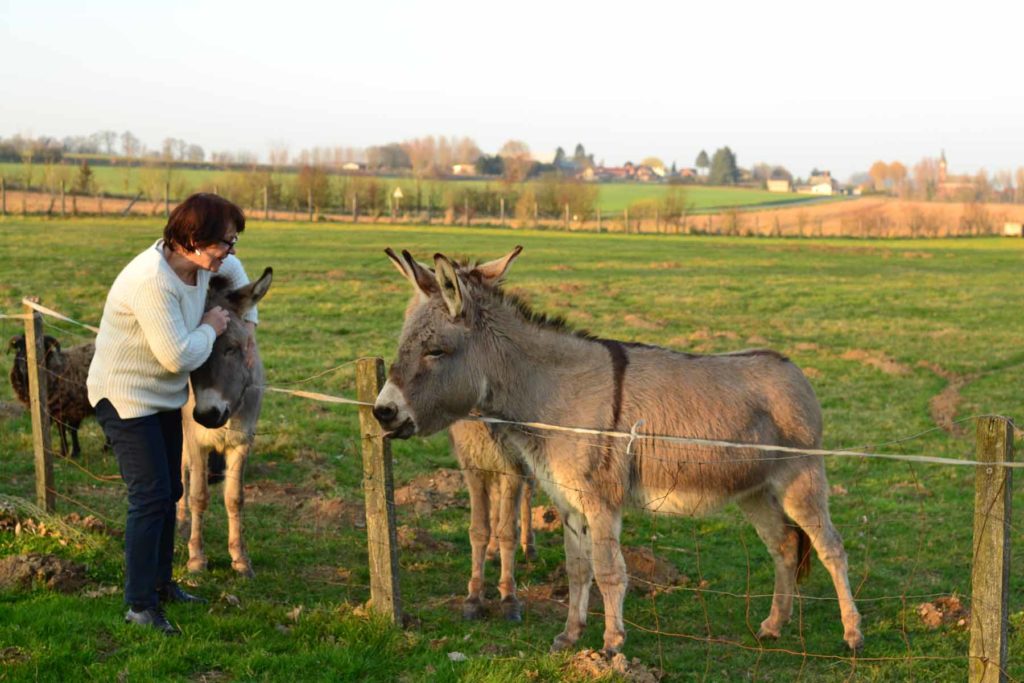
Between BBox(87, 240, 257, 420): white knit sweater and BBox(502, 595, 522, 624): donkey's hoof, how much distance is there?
2.81m

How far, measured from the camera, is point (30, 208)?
5128 cm

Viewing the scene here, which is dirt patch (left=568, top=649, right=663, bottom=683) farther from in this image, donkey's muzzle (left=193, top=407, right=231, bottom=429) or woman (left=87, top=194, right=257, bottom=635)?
donkey's muzzle (left=193, top=407, right=231, bottom=429)

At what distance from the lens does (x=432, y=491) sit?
978 cm

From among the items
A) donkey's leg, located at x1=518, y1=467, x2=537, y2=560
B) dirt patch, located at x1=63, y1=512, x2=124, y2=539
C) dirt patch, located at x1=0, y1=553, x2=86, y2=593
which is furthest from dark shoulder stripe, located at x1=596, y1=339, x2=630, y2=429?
dirt patch, located at x1=63, y1=512, x2=124, y2=539

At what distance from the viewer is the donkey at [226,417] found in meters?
6.21

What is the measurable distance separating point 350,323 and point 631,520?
12416 mm

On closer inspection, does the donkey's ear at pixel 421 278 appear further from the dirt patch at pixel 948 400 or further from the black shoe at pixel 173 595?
the dirt patch at pixel 948 400

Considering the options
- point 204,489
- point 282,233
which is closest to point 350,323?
point 204,489

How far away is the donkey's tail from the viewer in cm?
664

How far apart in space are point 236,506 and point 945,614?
5.29 metres

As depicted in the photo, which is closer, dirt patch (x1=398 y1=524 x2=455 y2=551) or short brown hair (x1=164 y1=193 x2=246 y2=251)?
short brown hair (x1=164 y1=193 x2=246 y2=251)

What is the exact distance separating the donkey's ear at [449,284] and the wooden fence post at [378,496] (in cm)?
75

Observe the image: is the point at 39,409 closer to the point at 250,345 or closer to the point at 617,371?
the point at 250,345

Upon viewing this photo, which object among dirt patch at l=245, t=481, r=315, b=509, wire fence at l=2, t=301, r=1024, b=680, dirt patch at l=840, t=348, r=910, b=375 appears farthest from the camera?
dirt patch at l=840, t=348, r=910, b=375
